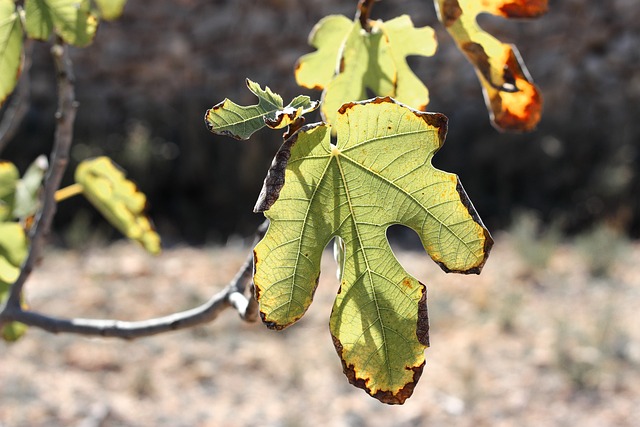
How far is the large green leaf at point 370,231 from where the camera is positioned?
621mm

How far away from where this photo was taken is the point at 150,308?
4.00 metres

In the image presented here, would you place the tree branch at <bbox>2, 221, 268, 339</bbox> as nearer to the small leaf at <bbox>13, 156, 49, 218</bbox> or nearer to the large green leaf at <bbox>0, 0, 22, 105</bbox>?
the small leaf at <bbox>13, 156, 49, 218</bbox>

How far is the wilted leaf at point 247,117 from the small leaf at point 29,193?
0.65 meters

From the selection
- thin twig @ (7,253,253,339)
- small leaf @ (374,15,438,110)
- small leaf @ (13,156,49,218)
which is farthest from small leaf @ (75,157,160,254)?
small leaf @ (374,15,438,110)

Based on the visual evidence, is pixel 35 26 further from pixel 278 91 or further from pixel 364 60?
pixel 278 91

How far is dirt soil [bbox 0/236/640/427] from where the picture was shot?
3141 millimetres

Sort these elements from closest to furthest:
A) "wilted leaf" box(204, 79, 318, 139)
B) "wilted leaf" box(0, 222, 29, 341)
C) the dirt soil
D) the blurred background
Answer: "wilted leaf" box(204, 79, 318, 139) < "wilted leaf" box(0, 222, 29, 341) < the dirt soil < the blurred background

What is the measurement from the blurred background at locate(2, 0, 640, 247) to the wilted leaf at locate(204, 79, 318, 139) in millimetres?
5116

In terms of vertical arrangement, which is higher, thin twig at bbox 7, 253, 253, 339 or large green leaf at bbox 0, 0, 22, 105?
large green leaf at bbox 0, 0, 22, 105

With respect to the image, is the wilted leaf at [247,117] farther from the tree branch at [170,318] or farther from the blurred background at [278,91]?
the blurred background at [278,91]

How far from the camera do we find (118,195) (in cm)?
126

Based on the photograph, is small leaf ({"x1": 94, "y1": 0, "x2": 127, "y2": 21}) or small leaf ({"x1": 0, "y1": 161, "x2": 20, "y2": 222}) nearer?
small leaf ({"x1": 94, "y1": 0, "x2": 127, "y2": 21})

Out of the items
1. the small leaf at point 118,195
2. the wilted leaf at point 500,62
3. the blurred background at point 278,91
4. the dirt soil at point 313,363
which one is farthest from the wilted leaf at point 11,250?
the blurred background at point 278,91

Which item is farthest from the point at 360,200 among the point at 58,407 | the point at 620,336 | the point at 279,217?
the point at 620,336
